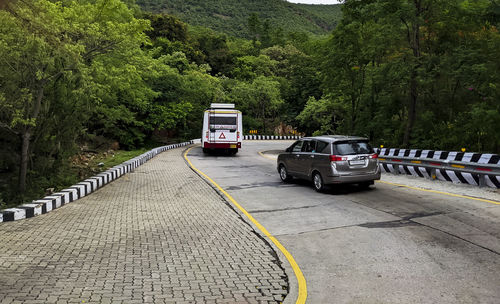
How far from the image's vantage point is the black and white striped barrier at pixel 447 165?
38.1 ft

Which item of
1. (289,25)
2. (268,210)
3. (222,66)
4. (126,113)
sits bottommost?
(268,210)

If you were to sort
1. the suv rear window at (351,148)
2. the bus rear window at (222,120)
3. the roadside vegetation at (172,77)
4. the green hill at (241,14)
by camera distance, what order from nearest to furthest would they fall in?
the suv rear window at (351,148) < the roadside vegetation at (172,77) < the bus rear window at (222,120) < the green hill at (241,14)

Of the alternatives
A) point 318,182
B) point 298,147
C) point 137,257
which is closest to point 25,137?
point 298,147

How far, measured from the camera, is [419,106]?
22469 millimetres

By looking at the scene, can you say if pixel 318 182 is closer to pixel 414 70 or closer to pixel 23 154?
pixel 23 154

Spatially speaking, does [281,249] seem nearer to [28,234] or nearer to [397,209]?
[397,209]

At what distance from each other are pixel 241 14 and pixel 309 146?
5627 inches

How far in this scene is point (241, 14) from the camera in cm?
14612

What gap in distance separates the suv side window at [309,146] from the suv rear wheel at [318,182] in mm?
849

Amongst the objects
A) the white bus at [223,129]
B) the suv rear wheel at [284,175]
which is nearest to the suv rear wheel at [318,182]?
the suv rear wheel at [284,175]

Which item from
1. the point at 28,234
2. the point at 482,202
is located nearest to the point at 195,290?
the point at 28,234

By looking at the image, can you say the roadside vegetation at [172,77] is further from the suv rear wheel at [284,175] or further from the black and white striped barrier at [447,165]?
the suv rear wheel at [284,175]

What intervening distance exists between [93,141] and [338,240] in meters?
32.6

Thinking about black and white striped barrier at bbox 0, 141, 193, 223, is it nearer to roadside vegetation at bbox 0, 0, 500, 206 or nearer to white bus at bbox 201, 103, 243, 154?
roadside vegetation at bbox 0, 0, 500, 206
